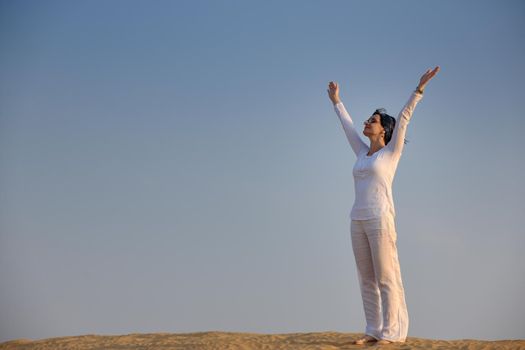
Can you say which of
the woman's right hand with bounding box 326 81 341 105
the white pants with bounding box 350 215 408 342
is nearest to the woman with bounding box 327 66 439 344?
the white pants with bounding box 350 215 408 342

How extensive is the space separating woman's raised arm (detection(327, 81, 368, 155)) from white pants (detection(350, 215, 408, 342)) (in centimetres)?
107

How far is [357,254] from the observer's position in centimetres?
653

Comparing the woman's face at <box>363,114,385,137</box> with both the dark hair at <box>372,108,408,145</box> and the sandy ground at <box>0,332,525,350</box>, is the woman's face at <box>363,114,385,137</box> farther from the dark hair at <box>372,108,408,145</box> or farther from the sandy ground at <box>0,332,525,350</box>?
the sandy ground at <box>0,332,525,350</box>

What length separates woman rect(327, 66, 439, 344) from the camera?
6266 mm

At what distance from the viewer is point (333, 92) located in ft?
23.8

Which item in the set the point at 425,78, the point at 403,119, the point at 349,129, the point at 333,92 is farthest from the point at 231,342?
the point at 425,78

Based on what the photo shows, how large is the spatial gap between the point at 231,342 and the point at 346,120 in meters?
3.37

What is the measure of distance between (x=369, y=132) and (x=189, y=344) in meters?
3.80

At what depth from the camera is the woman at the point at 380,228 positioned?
627 cm

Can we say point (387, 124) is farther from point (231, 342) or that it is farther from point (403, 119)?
point (231, 342)

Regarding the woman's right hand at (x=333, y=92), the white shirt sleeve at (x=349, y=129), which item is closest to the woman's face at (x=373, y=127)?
the white shirt sleeve at (x=349, y=129)

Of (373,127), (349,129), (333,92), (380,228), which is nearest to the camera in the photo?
(380,228)

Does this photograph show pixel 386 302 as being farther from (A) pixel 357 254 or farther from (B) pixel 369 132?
(B) pixel 369 132

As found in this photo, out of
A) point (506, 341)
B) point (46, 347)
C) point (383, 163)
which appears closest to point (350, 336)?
point (506, 341)
